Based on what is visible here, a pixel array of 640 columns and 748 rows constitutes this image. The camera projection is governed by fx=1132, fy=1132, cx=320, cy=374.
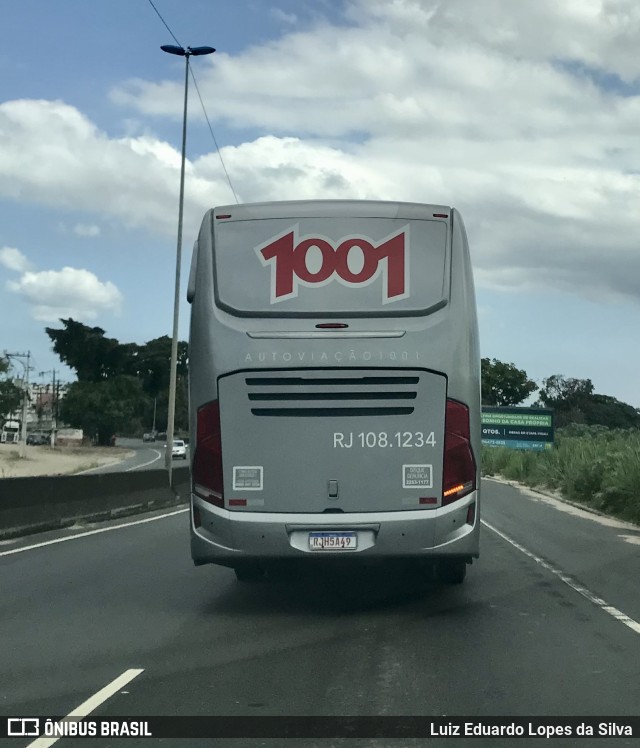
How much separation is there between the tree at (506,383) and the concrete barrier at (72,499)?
79.9 m

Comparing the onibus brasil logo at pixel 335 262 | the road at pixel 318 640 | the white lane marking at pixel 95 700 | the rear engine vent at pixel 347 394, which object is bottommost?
the white lane marking at pixel 95 700

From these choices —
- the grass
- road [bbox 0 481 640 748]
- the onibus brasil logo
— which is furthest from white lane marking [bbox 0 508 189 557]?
the grass

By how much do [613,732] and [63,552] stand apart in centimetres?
1083

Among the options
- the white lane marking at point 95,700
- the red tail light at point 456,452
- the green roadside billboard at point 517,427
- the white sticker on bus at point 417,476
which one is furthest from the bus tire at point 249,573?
the green roadside billboard at point 517,427

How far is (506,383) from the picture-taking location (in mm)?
106062

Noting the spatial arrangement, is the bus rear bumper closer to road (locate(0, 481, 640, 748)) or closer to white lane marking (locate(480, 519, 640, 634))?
road (locate(0, 481, 640, 748))

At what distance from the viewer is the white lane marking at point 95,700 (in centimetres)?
616

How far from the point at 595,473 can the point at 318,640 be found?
23.5m

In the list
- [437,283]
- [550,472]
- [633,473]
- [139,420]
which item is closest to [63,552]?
[437,283]

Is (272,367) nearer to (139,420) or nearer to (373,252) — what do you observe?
(373,252)

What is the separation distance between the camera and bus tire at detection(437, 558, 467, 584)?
11.7m

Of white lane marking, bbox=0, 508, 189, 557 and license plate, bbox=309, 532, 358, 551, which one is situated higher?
license plate, bbox=309, 532, 358, 551

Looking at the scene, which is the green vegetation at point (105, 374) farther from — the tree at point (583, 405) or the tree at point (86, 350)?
the tree at point (583, 405)

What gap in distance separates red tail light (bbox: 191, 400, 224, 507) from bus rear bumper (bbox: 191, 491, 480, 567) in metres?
0.23
